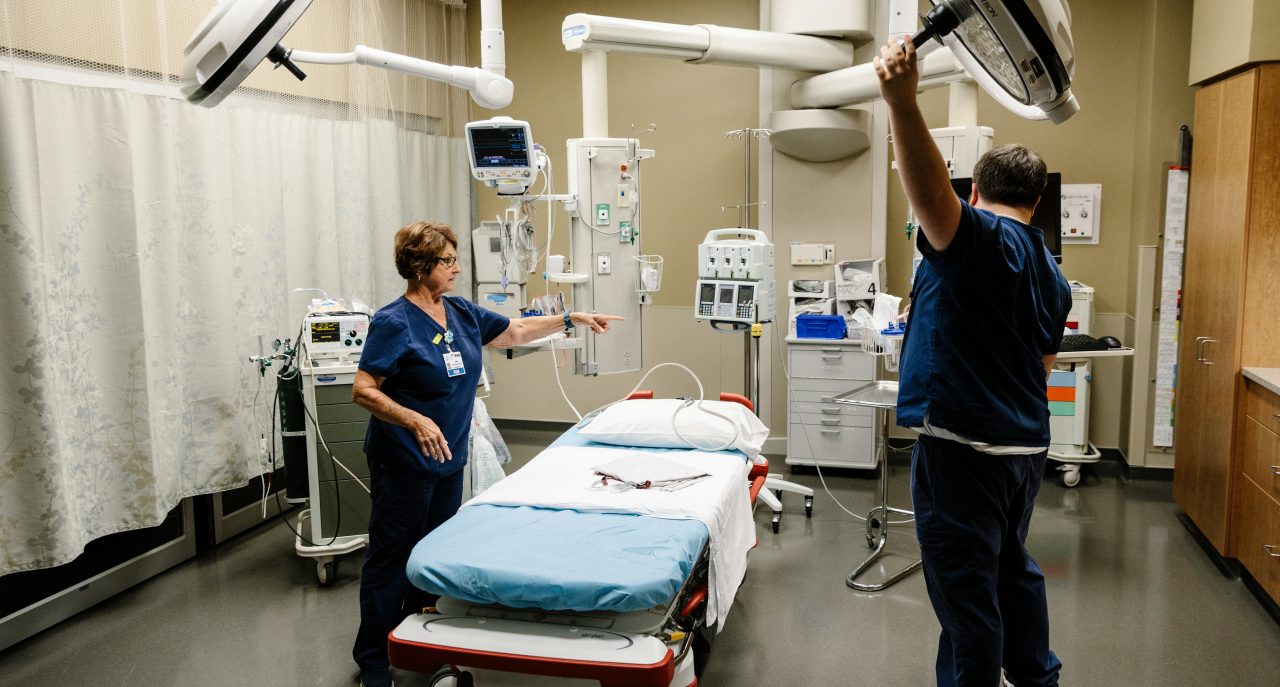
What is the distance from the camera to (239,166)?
12.4 ft

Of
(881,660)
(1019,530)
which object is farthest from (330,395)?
(1019,530)

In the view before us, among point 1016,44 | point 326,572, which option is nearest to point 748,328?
point 326,572

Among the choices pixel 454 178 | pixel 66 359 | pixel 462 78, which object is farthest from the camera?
pixel 454 178

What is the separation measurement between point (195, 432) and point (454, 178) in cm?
254

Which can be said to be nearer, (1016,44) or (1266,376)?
(1016,44)

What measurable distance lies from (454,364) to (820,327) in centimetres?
263

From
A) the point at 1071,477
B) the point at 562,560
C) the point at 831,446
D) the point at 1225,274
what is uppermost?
the point at 1225,274

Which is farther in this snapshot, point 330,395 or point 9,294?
point 330,395

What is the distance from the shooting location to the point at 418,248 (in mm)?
2662

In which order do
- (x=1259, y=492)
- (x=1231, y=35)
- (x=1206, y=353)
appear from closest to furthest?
(x=1259, y=492) < (x=1231, y=35) < (x=1206, y=353)

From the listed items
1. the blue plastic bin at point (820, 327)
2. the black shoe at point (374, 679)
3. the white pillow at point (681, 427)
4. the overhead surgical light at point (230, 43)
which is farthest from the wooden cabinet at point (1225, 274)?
the overhead surgical light at point (230, 43)

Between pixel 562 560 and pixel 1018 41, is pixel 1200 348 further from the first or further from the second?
pixel 1018 41

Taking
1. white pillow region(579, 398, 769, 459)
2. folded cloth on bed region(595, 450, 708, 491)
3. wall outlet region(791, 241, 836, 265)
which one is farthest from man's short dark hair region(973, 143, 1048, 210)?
wall outlet region(791, 241, 836, 265)

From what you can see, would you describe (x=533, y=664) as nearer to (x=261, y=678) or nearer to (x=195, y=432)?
(x=261, y=678)
